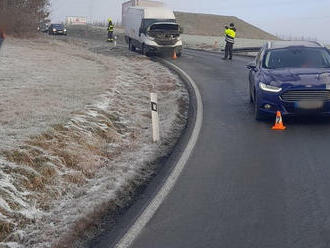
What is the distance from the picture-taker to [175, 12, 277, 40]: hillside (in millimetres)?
99500

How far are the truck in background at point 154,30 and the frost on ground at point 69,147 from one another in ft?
43.5

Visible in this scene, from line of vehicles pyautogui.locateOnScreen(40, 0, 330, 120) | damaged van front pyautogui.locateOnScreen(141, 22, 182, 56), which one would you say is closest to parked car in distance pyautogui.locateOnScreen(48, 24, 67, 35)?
damaged van front pyautogui.locateOnScreen(141, 22, 182, 56)

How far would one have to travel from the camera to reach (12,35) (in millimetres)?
40125

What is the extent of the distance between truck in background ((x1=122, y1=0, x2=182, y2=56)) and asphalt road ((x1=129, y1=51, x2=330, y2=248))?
19.6m

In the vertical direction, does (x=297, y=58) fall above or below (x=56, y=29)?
above

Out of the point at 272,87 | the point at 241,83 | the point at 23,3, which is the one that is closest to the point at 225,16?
the point at 23,3

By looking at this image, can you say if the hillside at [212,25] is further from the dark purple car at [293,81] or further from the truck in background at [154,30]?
the dark purple car at [293,81]

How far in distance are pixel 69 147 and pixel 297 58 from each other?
18.6 feet

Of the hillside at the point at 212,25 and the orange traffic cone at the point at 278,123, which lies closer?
the orange traffic cone at the point at 278,123

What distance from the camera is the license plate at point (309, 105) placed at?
10172 millimetres

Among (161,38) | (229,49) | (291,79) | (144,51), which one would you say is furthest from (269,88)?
(144,51)

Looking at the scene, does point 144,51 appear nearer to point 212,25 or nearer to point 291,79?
point 291,79

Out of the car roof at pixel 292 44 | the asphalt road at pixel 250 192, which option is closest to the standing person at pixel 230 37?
the car roof at pixel 292 44

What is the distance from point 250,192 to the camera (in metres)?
6.57
